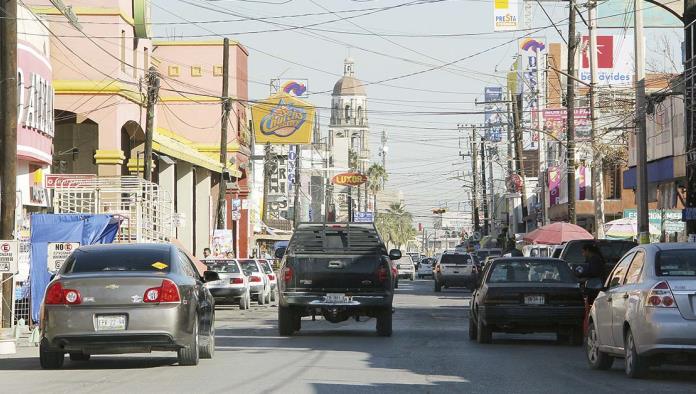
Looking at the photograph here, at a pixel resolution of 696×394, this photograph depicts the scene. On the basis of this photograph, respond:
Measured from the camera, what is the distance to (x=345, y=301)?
24172 mm

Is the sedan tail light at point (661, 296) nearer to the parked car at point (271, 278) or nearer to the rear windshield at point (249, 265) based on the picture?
the rear windshield at point (249, 265)

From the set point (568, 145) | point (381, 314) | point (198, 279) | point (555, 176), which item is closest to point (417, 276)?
point (555, 176)

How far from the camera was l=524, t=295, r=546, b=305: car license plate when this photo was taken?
71.4 ft

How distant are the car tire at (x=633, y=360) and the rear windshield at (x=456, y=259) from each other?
41.7 m

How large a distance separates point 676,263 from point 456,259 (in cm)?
4268

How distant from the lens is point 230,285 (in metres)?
39.6

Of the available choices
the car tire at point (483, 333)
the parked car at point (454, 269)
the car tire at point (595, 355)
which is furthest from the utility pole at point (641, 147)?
the parked car at point (454, 269)

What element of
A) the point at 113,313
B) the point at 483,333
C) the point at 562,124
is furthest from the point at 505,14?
the point at 113,313

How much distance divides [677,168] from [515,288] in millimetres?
23221

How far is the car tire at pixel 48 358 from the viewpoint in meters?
16.4

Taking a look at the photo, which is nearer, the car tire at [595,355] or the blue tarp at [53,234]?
the car tire at [595,355]

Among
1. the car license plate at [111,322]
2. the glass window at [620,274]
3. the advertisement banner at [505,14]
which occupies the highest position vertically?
the advertisement banner at [505,14]

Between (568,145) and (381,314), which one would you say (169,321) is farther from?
(568,145)

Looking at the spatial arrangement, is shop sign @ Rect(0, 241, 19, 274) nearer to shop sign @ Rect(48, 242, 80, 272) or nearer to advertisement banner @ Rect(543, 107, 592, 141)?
shop sign @ Rect(48, 242, 80, 272)
